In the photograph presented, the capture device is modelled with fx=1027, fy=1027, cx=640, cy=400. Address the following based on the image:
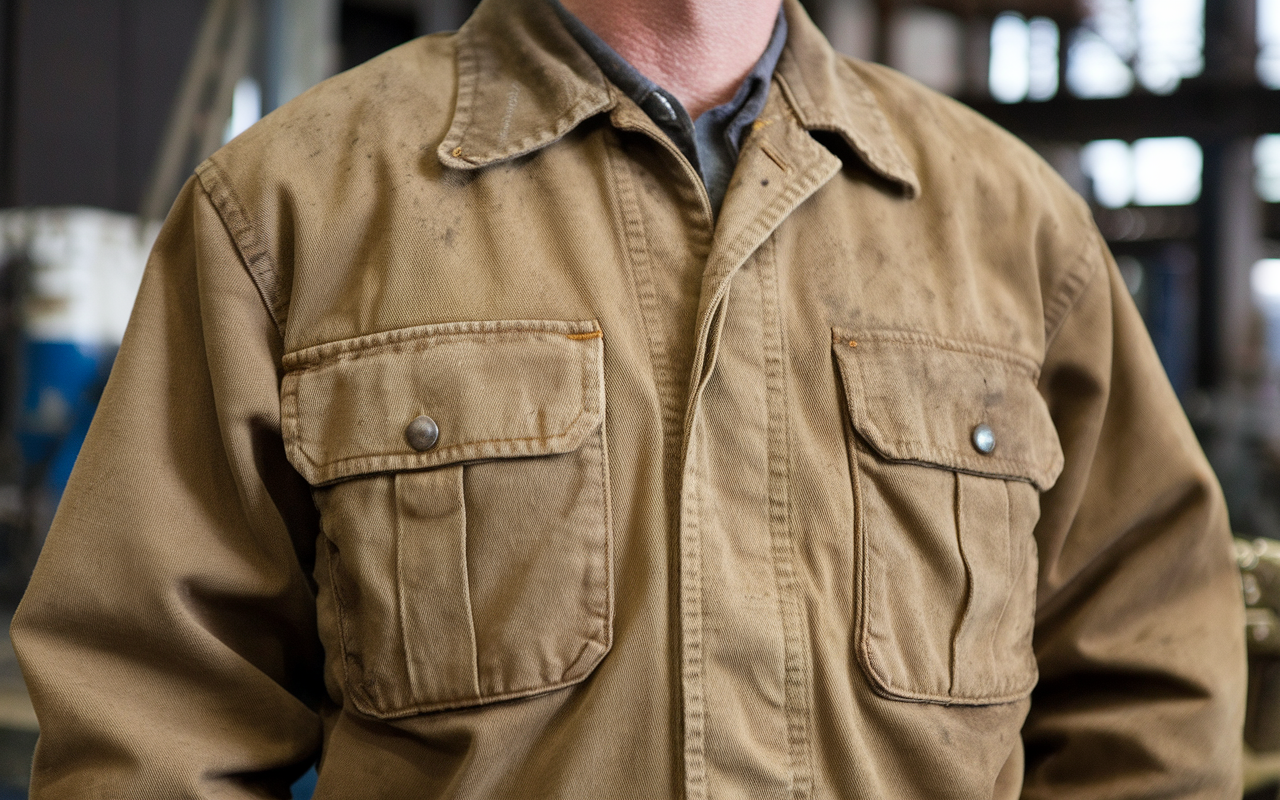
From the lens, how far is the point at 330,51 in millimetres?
3475

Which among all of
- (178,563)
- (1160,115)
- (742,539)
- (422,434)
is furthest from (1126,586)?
(1160,115)

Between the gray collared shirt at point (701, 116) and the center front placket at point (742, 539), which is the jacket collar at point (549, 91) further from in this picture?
the center front placket at point (742, 539)

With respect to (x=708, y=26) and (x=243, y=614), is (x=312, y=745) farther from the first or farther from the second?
(x=708, y=26)

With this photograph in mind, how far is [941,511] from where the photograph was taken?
90cm

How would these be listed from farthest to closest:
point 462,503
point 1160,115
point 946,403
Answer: point 1160,115
point 946,403
point 462,503

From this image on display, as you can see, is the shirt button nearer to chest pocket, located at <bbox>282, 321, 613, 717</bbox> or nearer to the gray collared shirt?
chest pocket, located at <bbox>282, 321, 613, 717</bbox>

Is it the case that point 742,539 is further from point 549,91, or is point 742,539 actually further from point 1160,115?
point 1160,115

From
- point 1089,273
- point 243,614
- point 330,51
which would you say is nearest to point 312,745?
point 243,614

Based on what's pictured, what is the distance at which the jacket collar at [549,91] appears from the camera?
0.90 meters

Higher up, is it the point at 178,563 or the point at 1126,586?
the point at 178,563

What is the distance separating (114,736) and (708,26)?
0.80m

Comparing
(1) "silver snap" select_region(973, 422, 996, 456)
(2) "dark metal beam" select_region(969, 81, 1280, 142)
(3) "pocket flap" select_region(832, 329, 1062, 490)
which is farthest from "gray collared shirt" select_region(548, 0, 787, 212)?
(2) "dark metal beam" select_region(969, 81, 1280, 142)

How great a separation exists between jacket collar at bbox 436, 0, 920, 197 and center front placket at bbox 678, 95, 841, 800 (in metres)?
0.13

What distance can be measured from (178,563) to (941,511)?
64 centimetres
